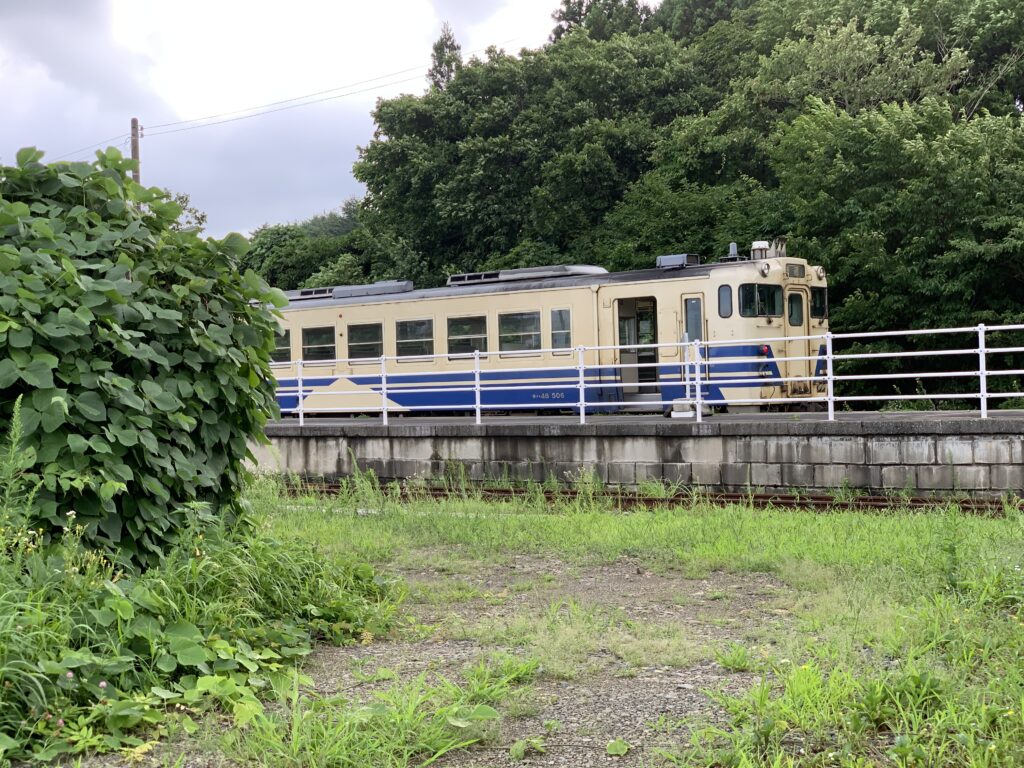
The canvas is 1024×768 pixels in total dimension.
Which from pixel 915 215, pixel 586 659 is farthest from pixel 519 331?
pixel 586 659

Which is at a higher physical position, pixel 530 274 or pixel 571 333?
pixel 530 274

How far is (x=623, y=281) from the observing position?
1805cm

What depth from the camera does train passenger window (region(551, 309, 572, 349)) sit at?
728 inches

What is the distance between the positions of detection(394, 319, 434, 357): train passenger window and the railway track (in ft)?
20.7

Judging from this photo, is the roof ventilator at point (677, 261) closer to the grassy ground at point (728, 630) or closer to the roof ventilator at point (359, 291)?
the roof ventilator at point (359, 291)

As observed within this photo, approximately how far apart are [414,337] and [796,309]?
7.33 metres

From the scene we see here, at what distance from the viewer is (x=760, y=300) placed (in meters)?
17.3

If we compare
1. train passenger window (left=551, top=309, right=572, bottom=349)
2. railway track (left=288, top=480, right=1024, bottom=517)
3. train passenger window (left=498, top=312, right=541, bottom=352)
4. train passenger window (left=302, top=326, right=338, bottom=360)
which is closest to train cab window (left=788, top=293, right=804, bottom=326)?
train passenger window (left=551, top=309, right=572, bottom=349)

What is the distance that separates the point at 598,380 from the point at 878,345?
6773mm

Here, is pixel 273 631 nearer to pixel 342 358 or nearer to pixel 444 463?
pixel 444 463

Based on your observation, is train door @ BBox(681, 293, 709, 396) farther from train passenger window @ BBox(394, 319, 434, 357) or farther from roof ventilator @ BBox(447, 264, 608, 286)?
train passenger window @ BBox(394, 319, 434, 357)

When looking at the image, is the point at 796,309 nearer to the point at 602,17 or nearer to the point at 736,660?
the point at 736,660

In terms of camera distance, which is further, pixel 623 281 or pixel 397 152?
pixel 397 152

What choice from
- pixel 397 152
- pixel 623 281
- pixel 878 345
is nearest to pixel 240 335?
pixel 623 281
